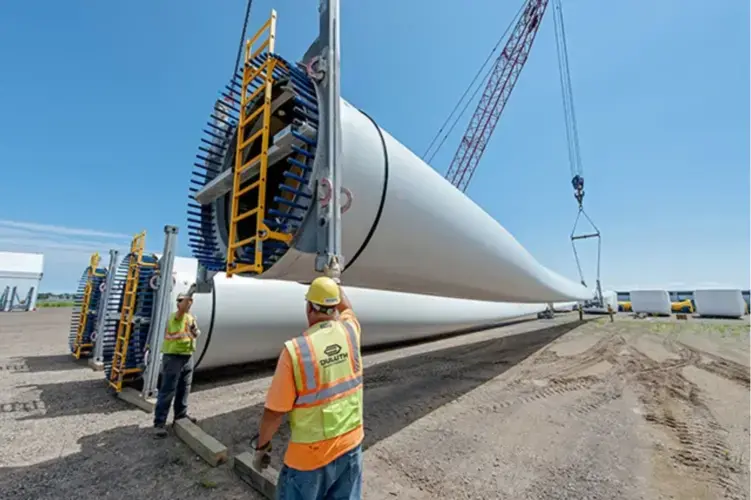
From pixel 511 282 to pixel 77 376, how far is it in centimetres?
773

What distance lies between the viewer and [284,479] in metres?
1.63

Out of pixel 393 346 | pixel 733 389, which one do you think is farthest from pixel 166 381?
pixel 733 389

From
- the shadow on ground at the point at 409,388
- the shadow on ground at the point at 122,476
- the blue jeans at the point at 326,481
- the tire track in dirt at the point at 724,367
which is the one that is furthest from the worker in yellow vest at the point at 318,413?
the tire track in dirt at the point at 724,367

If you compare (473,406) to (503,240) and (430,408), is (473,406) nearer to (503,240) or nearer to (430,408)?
(430,408)

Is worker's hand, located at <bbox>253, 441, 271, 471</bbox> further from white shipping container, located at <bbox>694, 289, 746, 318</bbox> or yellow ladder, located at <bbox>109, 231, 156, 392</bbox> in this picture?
white shipping container, located at <bbox>694, 289, 746, 318</bbox>

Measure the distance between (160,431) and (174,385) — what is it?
1.48 feet

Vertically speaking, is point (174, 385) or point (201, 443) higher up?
point (174, 385)

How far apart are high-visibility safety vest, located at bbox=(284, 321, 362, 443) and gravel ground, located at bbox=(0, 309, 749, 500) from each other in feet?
4.62

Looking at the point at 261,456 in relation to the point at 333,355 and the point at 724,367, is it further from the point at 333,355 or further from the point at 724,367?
the point at 724,367

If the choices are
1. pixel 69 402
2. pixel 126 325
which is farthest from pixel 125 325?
pixel 69 402

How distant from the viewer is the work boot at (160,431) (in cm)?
361

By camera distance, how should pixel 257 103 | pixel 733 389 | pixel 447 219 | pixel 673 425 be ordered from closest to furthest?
pixel 257 103 → pixel 447 219 → pixel 673 425 → pixel 733 389

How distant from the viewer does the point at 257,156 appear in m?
2.76

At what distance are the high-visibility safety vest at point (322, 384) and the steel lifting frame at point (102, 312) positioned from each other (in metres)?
6.61
